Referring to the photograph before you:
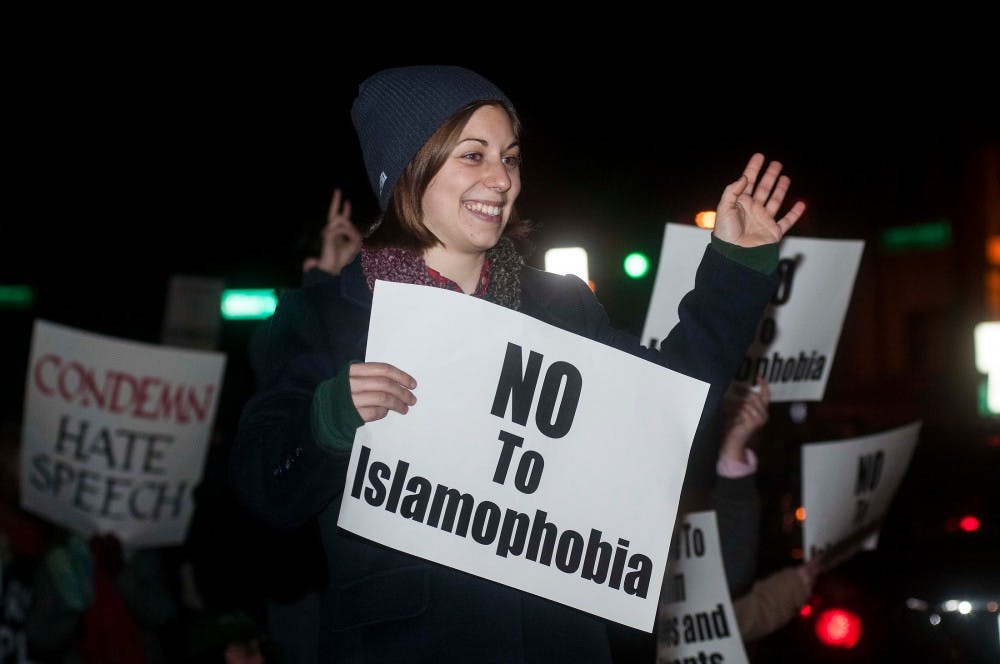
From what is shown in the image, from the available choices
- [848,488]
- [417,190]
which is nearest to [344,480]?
[417,190]

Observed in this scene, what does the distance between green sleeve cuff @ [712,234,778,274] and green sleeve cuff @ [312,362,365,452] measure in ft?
2.38

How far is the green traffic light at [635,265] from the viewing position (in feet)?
24.9

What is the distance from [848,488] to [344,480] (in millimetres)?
3091

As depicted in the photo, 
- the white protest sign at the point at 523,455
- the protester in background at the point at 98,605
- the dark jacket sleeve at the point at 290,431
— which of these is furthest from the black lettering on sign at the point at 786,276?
the protester in background at the point at 98,605

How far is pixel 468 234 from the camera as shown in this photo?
2.33 metres

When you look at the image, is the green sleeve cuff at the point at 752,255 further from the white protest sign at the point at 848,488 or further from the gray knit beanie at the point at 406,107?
the white protest sign at the point at 848,488

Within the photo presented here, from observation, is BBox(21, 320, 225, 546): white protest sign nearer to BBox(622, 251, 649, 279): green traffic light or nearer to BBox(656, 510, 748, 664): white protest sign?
BBox(622, 251, 649, 279): green traffic light

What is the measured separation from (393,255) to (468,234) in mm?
150

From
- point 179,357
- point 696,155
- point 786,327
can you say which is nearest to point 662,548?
point 786,327

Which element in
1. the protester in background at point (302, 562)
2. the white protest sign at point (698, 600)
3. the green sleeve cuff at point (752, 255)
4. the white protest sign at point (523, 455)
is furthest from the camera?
the white protest sign at point (698, 600)

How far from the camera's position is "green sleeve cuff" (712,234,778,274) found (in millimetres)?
2279

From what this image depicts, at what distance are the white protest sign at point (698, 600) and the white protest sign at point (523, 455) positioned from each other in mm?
2046

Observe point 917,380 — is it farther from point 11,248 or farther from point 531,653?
point 531,653

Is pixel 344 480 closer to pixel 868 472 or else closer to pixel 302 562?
pixel 302 562
